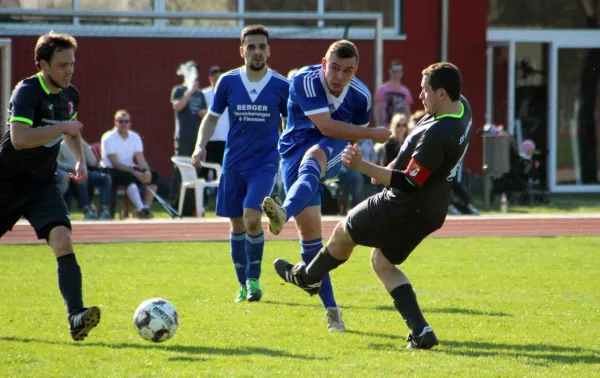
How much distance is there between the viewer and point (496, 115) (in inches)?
864

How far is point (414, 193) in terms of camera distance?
6.42 metres

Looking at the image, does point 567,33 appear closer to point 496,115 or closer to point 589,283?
point 496,115

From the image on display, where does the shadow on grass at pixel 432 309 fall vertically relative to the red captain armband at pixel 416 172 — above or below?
below

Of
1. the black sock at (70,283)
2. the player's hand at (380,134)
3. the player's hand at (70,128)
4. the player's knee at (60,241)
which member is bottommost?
the black sock at (70,283)

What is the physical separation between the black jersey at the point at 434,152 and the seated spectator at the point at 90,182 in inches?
373

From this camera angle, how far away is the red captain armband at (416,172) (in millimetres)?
6184

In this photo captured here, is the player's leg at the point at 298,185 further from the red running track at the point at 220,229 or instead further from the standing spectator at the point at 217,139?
the standing spectator at the point at 217,139

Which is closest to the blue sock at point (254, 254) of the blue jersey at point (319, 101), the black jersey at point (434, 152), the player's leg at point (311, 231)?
the player's leg at point (311, 231)

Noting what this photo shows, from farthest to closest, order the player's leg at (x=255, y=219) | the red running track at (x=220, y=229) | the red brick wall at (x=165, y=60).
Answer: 1. the red brick wall at (x=165, y=60)
2. the red running track at (x=220, y=229)
3. the player's leg at (x=255, y=219)

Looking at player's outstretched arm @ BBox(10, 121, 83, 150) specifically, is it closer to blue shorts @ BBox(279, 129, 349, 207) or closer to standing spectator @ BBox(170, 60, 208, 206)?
blue shorts @ BBox(279, 129, 349, 207)

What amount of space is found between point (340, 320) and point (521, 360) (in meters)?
1.53

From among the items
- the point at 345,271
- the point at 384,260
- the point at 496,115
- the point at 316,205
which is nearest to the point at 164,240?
the point at 345,271

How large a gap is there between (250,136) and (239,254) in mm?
1060

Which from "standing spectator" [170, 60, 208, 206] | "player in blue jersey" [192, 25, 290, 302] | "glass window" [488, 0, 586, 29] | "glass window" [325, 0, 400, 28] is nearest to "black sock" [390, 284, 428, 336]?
"player in blue jersey" [192, 25, 290, 302]
